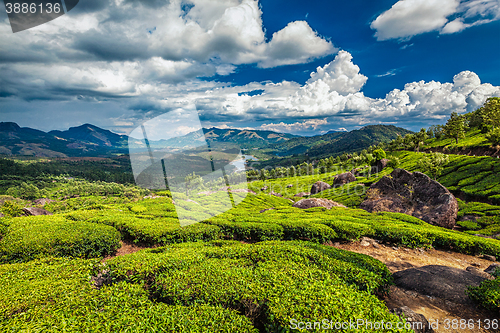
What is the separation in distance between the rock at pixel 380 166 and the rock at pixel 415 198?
151ft

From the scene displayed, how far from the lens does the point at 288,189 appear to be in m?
87.9

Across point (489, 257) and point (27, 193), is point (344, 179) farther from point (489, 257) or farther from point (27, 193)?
point (27, 193)

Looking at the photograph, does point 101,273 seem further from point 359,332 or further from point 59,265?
point 359,332

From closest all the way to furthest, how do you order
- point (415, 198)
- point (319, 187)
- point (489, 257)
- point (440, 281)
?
point (440, 281), point (489, 257), point (415, 198), point (319, 187)

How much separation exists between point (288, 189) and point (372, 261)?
257 ft

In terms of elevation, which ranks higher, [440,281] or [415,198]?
[440,281]

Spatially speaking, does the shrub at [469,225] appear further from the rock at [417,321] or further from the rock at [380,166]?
the rock at [380,166]

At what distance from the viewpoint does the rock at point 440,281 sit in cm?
878

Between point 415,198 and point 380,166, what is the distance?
5426 cm

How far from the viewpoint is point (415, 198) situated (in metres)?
29.3

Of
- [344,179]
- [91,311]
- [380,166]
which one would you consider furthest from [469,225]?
[380,166]

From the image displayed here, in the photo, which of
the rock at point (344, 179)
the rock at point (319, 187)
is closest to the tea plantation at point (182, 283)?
the rock at point (319, 187)

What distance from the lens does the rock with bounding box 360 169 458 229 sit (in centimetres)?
2484

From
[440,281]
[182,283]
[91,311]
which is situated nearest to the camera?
[91,311]
